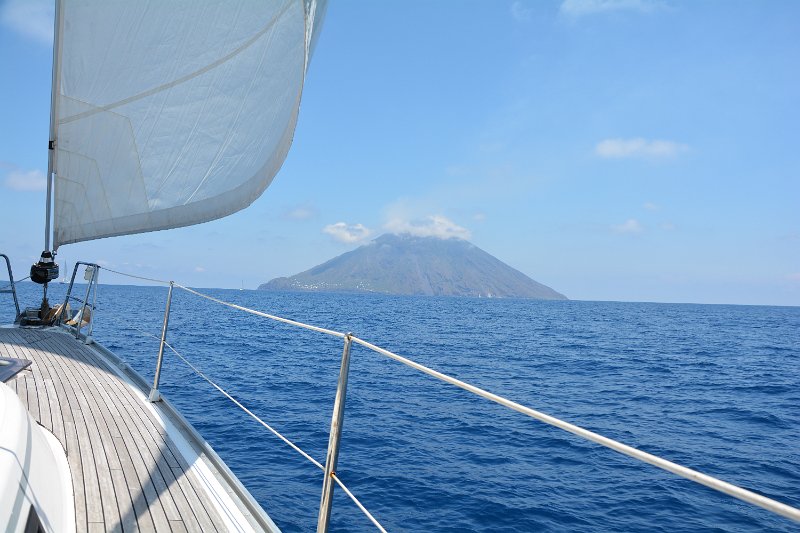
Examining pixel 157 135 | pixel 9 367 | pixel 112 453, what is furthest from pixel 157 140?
pixel 112 453

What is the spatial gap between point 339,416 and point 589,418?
13785mm

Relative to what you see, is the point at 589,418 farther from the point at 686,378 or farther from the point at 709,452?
the point at 686,378

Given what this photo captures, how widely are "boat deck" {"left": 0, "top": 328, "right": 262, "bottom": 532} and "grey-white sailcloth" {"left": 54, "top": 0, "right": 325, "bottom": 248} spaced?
73.8 inches

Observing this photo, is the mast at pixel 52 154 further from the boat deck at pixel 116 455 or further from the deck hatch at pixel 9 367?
the deck hatch at pixel 9 367

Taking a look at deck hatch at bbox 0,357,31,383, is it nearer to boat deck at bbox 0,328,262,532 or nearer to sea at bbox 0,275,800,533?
boat deck at bbox 0,328,262,532

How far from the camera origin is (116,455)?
3842mm

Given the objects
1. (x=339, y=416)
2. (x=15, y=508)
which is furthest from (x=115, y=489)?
(x=339, y=416)

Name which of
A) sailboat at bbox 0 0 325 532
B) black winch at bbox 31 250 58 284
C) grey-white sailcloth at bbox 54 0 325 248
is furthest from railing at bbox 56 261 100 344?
grey-white sailcloth at bbox 54 0 325 248

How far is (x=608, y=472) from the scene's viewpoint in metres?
10.1

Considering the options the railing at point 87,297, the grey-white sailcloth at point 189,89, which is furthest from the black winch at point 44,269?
the grey-white sailcloth at point 189,89

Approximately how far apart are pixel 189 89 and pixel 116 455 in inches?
129

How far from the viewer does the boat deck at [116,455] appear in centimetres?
301

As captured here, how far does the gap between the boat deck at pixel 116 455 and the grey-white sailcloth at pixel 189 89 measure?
6.15 ft

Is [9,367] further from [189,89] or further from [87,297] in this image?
[87,297]
